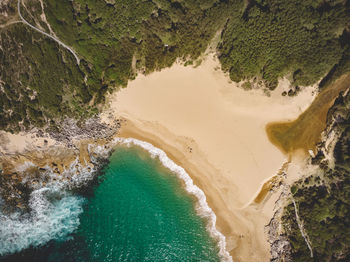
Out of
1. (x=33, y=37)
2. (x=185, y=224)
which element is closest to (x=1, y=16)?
(x=33, y=37)

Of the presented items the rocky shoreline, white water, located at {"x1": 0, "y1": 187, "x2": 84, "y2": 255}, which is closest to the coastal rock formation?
the rocky shoreline

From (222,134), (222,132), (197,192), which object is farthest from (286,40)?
(197,192)

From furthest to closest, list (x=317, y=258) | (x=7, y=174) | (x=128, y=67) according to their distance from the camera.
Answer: (x=7, y=174) < (x=128, y=67) < (x=317, y=258)

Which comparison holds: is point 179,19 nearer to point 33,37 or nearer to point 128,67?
point 128,67

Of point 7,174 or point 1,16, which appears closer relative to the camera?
point 1,16

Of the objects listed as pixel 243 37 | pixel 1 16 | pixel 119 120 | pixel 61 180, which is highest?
pixel 1 16

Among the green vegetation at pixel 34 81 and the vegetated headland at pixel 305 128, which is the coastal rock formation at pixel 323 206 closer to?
the vegetated headland at pixel 305 128

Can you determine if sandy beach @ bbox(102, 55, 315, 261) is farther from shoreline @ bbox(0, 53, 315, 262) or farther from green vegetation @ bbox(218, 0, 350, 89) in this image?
green vegetation @ bbox(218, 0, 350, 89)

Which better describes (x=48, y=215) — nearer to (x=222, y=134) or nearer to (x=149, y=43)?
(x=222, y=134)
